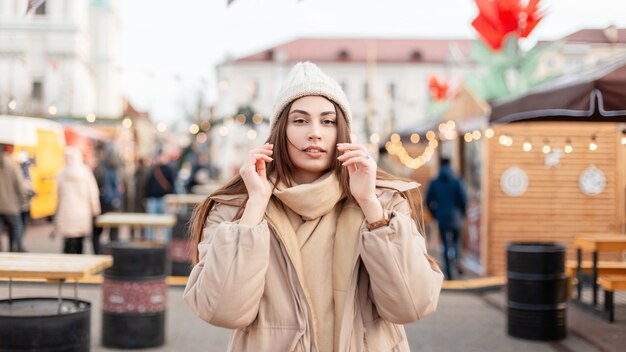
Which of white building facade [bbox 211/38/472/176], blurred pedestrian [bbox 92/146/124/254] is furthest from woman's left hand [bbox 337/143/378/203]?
white building facade [bbox 211/38/472/176]

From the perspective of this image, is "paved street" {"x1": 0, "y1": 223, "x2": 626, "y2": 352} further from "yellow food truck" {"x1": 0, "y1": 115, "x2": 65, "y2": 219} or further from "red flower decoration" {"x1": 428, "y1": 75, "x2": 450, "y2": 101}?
"red flower decoration" {"x1": 428, "y1": 75, "x2": 450, "y2": 101}

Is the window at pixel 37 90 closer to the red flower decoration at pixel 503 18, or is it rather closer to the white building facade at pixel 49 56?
the white building facade at pixel 49 56

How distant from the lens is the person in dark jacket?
13.0 metres

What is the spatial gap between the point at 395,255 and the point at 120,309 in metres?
5.42

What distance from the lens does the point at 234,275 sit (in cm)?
251

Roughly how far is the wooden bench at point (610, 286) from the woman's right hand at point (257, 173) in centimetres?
712

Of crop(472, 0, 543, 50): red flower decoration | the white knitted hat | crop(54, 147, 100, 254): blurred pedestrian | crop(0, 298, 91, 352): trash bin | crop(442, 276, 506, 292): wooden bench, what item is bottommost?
crop(442, 276, 506, 292): wooden bench

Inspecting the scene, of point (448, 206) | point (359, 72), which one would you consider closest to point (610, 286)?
point (448, 206)

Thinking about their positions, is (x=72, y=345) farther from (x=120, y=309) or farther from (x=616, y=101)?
(x=616, y=101)

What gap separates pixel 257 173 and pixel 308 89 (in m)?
0.34

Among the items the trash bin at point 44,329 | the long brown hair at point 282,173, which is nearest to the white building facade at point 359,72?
the trash bin at point 44,329

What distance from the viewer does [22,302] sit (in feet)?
18.9

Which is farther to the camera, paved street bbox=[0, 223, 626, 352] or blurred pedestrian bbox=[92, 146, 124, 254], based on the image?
blurred pedestrian bbox=[92, 146, 124, 254]

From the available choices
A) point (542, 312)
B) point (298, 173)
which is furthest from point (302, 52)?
point (298, 173)
